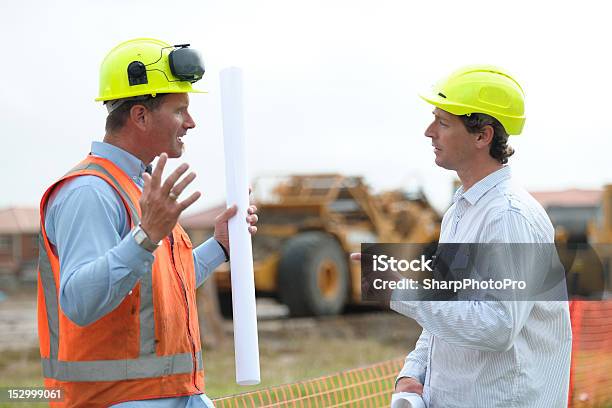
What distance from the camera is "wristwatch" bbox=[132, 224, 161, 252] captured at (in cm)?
254

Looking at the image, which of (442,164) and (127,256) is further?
(442,164)

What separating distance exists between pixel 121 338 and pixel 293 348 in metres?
9.44

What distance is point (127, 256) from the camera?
99.6 inches

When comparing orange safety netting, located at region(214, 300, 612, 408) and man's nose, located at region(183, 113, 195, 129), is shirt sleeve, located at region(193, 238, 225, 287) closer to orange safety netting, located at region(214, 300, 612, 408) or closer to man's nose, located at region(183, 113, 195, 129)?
man's nose, located at region(183, 113, 195, 129)

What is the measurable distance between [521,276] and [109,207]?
1.36 metres

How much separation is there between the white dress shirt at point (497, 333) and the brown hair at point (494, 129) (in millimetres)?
61

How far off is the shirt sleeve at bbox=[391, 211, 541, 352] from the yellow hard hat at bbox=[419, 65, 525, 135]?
1.37 feet

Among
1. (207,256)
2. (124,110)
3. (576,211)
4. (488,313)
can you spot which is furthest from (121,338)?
(576,211)

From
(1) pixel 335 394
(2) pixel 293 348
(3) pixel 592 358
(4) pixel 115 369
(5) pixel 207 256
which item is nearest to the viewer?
(4) pixel 115 369

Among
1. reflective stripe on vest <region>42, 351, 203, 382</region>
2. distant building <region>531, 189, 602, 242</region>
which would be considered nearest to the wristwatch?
reflective stripe on vest <region>42, 351, 203, 382</region>

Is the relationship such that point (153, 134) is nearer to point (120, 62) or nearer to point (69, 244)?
point (120, 62)

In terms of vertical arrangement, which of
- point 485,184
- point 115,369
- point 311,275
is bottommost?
point 311,275

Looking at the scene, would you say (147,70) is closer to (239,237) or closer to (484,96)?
(239,237)

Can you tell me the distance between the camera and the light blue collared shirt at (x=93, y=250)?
2.52m
